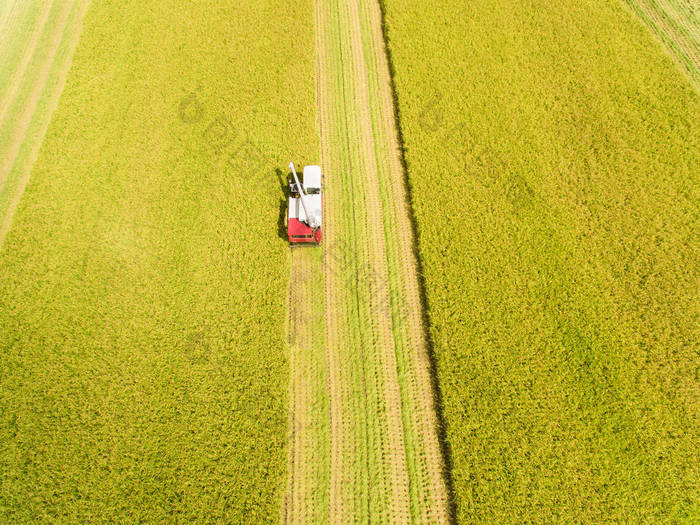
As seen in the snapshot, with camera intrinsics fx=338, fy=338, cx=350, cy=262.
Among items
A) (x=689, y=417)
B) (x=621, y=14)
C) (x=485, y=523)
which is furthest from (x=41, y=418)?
(x=621, y=14)

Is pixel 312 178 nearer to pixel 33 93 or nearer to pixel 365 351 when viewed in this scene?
pixel 365 351

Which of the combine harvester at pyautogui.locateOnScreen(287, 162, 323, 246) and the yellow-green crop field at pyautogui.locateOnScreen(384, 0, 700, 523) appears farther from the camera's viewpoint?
the combine harvester at pyautogui.locateOnScreen(287, 162, 323, 246)

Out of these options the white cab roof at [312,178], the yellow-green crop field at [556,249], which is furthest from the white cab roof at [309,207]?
the yellow-green crop field at [556,249]

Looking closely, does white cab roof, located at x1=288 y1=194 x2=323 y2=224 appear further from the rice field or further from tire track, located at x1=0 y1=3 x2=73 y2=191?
tire track, located at x1=0 y1=3 x2=73 y2=191

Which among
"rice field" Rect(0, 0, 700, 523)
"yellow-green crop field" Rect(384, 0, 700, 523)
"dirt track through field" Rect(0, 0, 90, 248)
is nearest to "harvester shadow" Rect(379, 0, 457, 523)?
"rice field" Rect(0, 0, 700, 523)

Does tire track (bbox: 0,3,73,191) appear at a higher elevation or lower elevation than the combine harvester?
lower

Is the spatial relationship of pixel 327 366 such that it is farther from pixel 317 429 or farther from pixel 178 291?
Result: pixel 178 291

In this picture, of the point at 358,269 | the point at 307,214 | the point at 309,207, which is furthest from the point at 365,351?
the point at 309,207
